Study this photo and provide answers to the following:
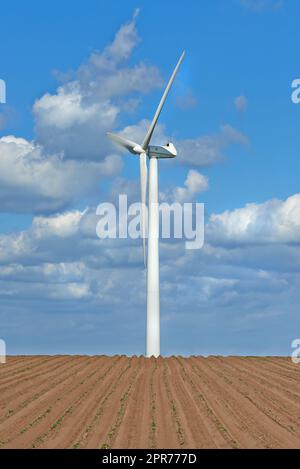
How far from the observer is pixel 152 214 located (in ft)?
183

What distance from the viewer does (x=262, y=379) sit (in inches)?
1715

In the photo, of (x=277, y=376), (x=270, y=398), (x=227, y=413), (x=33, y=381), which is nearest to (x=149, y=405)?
(x=227, y=413)

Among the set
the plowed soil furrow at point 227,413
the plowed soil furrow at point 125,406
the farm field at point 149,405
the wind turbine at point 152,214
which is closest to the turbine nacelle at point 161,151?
the wind turbine at point 152,214

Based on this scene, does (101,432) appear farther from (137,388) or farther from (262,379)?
(262,379)

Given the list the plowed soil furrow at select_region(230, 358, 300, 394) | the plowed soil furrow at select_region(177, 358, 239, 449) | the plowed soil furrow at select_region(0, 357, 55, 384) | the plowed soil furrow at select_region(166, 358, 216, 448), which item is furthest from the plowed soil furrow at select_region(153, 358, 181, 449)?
the plowed soil furrow at select_region(0, 357, 55, 384)

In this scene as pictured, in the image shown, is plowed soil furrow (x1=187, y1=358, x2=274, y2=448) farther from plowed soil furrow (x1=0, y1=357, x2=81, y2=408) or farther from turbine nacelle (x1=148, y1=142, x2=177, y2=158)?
turbine nacelle (x1=148, y1=142, x2=177, y2=158)

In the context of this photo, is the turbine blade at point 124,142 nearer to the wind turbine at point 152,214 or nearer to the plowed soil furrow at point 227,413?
the wind turbine at point 152,214

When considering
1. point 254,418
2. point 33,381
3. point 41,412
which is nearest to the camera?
point 254,418

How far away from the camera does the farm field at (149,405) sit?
2608cm

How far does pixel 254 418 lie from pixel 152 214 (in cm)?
2717

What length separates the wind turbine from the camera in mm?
54688

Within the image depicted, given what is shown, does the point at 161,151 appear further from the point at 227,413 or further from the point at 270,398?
the point at 227,413

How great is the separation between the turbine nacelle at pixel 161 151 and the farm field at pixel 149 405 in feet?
50.6
